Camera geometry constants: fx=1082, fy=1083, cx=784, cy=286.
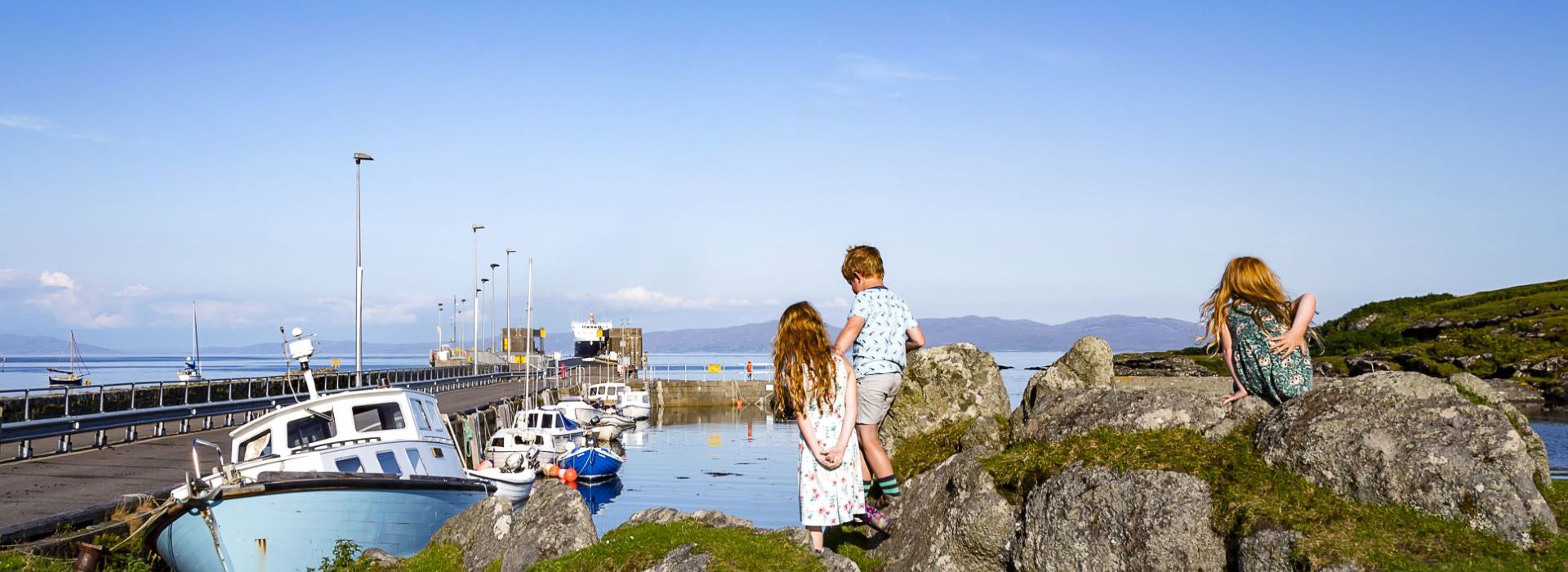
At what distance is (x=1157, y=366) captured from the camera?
80.8m

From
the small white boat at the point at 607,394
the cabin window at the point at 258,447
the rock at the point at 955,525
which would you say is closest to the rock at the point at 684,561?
the rock at the point at 955,525

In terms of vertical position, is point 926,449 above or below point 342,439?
above

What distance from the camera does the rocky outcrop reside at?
931cm

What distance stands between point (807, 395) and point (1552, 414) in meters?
62.5

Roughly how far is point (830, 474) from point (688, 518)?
6.56 feet

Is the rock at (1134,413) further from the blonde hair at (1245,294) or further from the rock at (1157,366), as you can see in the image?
the rock at (1157,366)

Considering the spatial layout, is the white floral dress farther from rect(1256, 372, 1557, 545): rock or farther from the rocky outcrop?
rect(1256, 372, 1557, 545): rock

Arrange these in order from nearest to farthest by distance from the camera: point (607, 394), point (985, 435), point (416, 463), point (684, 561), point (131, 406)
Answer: point (684, 561) → point (985, 435) → point (416, 463) → point (131, 406) → point (607, 394)

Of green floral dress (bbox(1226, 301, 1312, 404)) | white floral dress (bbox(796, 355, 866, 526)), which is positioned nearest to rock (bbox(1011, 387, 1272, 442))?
green floral dress (bbox(1226, 301, 1312, 404))

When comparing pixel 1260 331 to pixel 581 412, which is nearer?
pixel 1260 331

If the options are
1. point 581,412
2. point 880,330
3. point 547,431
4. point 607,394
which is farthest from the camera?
point 607,394

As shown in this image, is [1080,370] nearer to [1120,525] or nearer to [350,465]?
[1120,525]

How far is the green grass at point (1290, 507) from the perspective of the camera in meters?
6.84

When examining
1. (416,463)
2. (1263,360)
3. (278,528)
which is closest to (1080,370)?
(1263,360)
